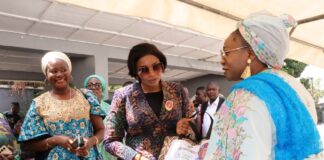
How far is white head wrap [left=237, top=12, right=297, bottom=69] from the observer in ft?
4.99

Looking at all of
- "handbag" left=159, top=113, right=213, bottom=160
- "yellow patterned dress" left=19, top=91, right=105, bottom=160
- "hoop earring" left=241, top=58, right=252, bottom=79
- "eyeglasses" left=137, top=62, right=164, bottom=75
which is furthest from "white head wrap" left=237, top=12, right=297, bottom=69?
"yellow patterned dress" left=19, top=91, right=105, bottom=160

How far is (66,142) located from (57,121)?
0.67ft

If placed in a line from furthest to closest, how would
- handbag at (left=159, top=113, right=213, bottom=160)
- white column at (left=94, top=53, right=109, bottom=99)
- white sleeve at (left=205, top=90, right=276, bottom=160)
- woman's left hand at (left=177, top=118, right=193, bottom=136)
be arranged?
1. white column at (left=94, top=53, right=109, bottom=99)
2. woman's left hand at (left=177, top=118, right=193, bottom=136)
3. handbag at (left=159, top=113, right=213, bottom=160)
4. white sleeve at (left=205, top=90, right=276, bottom=160)

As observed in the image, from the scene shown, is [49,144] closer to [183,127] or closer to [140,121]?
[140,121]

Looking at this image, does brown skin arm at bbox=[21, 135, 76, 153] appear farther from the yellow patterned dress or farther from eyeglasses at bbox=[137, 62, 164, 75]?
eyeglasses at bbox=[137, 62, 164, 75]

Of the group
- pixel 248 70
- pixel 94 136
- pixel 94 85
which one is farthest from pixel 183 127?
pixel 94 85

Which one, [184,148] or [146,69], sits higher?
[146,69]

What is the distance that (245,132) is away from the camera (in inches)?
54.3

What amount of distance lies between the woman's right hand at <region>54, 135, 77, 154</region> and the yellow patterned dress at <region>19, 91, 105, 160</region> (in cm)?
8

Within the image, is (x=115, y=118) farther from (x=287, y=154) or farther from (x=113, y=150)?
(x=287, y=154)

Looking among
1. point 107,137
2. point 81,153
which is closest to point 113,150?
point 107,137

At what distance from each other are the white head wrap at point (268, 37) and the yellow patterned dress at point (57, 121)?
4.77 feet

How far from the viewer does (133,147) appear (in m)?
2.28

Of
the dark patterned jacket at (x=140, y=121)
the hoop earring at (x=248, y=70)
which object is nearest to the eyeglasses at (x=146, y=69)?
the dark patterned jacket at (x=140, y=121)
